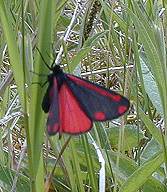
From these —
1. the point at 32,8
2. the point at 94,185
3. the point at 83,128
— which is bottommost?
the point at 94,185

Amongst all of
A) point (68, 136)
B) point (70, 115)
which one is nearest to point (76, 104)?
point (70, 115)

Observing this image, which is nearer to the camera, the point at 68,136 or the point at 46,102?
the point at 46,102

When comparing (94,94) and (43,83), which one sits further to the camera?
(94,94)

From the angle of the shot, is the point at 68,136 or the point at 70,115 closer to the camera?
the point at 70,115

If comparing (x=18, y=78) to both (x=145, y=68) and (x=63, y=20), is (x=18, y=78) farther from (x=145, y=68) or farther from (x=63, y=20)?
(x=63, y=20)

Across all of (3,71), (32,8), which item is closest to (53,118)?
(32,8)

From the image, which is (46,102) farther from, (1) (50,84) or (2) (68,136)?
(2) (68,136)

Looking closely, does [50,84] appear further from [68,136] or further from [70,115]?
[68,136]

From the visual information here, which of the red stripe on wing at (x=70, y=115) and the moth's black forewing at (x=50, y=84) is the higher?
the moth's black forewing at (x=50, y=84)

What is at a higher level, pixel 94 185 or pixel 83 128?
pixel 83 128
